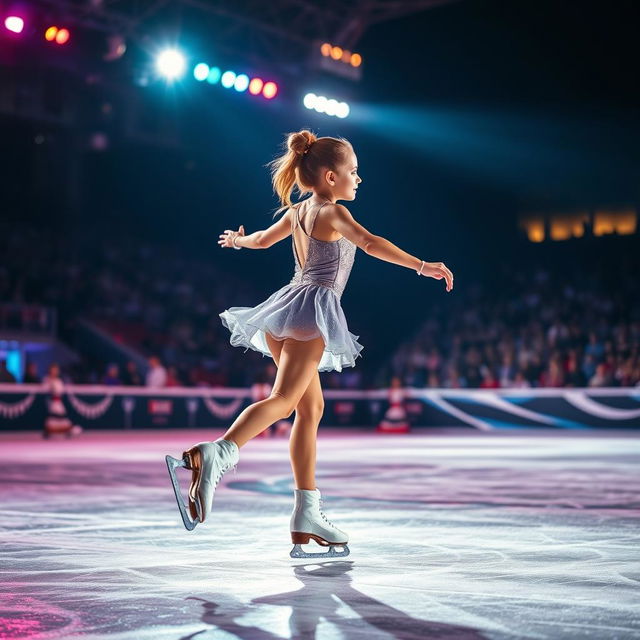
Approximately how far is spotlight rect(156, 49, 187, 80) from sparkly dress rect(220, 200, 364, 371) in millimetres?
11617

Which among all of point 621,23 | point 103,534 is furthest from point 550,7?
point 103,534

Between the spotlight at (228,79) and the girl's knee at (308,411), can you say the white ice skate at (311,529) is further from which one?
the spotlight at (228,79)

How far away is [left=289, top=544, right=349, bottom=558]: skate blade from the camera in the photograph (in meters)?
3.56

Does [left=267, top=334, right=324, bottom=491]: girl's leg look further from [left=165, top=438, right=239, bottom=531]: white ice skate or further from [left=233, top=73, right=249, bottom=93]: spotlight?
[left=233, top=73, right=249, bottom=93]: spotlight

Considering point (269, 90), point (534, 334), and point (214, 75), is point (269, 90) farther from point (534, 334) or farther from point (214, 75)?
point (534, 334)

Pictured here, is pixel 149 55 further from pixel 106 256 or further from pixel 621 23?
pixel 621 23

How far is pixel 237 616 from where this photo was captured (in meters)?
2.53

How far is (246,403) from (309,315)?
638 inches

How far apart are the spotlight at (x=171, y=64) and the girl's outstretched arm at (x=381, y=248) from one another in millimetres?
11876

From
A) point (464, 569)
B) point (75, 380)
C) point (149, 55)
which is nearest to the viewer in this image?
point (464, 569)

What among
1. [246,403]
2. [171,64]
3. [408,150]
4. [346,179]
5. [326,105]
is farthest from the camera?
[408,150]

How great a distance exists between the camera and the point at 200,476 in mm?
3193

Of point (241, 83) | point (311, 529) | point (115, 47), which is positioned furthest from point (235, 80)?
point (311, 529)

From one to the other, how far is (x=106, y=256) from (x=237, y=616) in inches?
826
